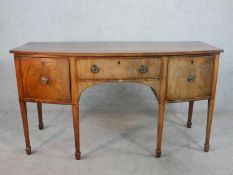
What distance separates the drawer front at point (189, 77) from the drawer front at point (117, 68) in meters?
0.12

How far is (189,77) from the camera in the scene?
174cm

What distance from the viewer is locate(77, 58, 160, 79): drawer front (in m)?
1.66

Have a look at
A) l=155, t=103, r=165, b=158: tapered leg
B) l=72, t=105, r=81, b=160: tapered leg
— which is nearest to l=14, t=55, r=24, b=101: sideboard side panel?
l=72, t=105, r=81, b=160: tapered leg

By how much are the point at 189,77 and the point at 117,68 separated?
516 mm

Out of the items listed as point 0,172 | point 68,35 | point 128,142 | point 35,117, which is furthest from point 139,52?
point 35,117

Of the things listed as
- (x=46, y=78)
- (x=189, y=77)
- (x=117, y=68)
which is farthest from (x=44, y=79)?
(x=189, y=77)

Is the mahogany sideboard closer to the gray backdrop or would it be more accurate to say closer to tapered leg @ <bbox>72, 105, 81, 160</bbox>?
tapered leg @ <bbox>72, 105, 81, 160</bbox>

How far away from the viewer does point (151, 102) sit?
2.61 metres

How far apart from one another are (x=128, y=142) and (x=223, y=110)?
123 centimetres

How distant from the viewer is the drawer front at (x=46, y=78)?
65.5 inches

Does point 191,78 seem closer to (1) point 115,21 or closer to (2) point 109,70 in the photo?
(2) point 109,70

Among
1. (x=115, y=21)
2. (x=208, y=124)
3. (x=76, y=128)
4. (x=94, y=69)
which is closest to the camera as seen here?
(x=94, y=69)

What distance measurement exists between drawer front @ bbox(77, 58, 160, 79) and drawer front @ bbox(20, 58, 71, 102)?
0.12 meters

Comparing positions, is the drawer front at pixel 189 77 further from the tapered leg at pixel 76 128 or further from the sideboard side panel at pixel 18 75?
the sideboard side panel at pixel 18 75
